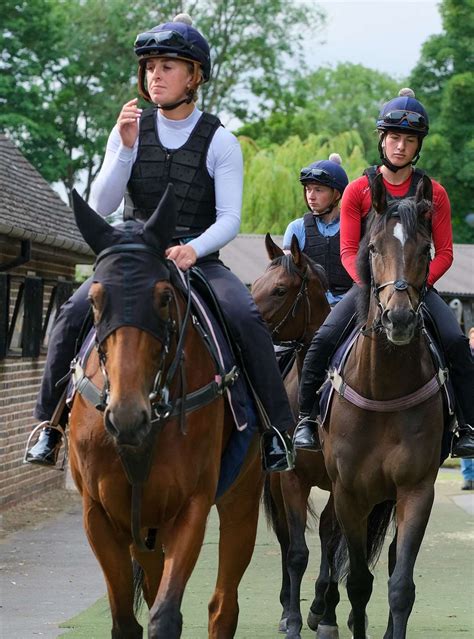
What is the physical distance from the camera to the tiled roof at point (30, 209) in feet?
48.2

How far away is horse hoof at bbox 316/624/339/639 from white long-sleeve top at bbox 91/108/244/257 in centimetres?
344

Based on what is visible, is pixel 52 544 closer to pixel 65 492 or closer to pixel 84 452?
pixel 65 492

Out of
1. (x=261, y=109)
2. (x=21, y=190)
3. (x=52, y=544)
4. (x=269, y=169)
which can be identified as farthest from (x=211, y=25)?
(x=52, y=544)

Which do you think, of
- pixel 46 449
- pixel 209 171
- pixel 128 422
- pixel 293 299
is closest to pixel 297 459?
pixel 293 299

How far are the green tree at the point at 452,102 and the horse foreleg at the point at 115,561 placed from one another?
39.3m

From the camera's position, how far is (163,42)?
6609 millimetres

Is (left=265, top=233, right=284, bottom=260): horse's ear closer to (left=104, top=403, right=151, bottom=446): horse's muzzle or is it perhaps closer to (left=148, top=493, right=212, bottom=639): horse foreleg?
(left=148, top=493, right=212, bottom=639): horse foreleg

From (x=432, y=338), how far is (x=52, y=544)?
6.46 m

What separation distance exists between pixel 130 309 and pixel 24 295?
10472mm

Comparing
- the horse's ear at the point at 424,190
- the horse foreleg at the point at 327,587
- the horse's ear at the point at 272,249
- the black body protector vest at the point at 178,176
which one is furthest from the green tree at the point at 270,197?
the black body protector vest at the point at 178,176

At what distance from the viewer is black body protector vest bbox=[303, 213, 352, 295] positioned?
10656mm

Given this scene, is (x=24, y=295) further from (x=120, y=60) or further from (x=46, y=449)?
(x=120, y=60)

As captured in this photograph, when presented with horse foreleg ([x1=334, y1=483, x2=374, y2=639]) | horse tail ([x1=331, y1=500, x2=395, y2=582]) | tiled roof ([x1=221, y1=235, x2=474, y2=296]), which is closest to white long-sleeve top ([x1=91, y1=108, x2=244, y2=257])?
horse foreleg ([x1=334, y1=483, x2=374, y2=639])

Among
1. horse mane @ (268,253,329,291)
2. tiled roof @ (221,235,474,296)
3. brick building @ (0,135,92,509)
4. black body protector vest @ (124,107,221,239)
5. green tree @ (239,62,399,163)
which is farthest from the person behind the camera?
green tree @ (239,62,399,163)
